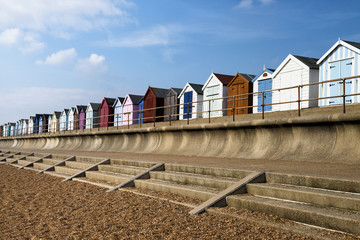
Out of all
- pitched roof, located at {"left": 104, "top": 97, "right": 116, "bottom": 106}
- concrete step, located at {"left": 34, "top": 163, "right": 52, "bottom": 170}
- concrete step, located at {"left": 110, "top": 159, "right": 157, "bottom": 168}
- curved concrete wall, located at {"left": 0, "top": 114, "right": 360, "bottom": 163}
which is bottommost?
concrete step, located at {"left": 34, "top": 163, "right": 52, "bottom": 170}

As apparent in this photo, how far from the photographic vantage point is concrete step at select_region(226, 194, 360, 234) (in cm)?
430

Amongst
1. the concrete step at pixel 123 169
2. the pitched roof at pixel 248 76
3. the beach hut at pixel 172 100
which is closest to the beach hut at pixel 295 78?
the pitched roof at pixel 248 76

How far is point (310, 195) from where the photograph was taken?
5254mm

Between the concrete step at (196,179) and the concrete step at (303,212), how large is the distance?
93cm

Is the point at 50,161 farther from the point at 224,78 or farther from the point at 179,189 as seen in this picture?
the point at 224,78

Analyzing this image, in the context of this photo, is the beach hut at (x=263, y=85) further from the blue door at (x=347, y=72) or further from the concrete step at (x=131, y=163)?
the concrete step at (x=131, y=163)

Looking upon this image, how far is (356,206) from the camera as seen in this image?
15.3 feet

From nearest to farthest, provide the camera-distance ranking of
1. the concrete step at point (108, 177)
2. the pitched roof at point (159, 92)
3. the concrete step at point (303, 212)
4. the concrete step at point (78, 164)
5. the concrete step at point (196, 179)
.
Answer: the concrete step at point (303, 212), the concrete step at point (196, 179), the concrete step at point (108, 177), the concrete step at point (78, 164), the pitched roof at point (159, 92)

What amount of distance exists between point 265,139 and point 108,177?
5.42m

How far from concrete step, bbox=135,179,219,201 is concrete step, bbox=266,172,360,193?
128cm

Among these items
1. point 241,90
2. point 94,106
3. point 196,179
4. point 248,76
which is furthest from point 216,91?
point 94,106

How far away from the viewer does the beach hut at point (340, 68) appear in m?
16.5

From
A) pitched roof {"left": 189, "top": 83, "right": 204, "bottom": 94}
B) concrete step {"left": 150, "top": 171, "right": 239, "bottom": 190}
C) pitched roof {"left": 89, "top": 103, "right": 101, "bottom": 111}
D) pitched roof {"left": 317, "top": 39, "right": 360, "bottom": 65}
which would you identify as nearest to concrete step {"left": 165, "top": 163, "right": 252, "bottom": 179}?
concrete step {"left": 150, "top": 171, "right": 239, "bottom": 190}

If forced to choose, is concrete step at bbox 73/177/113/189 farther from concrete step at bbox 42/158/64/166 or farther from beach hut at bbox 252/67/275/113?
beach hut at bbox 252/67/275/113
